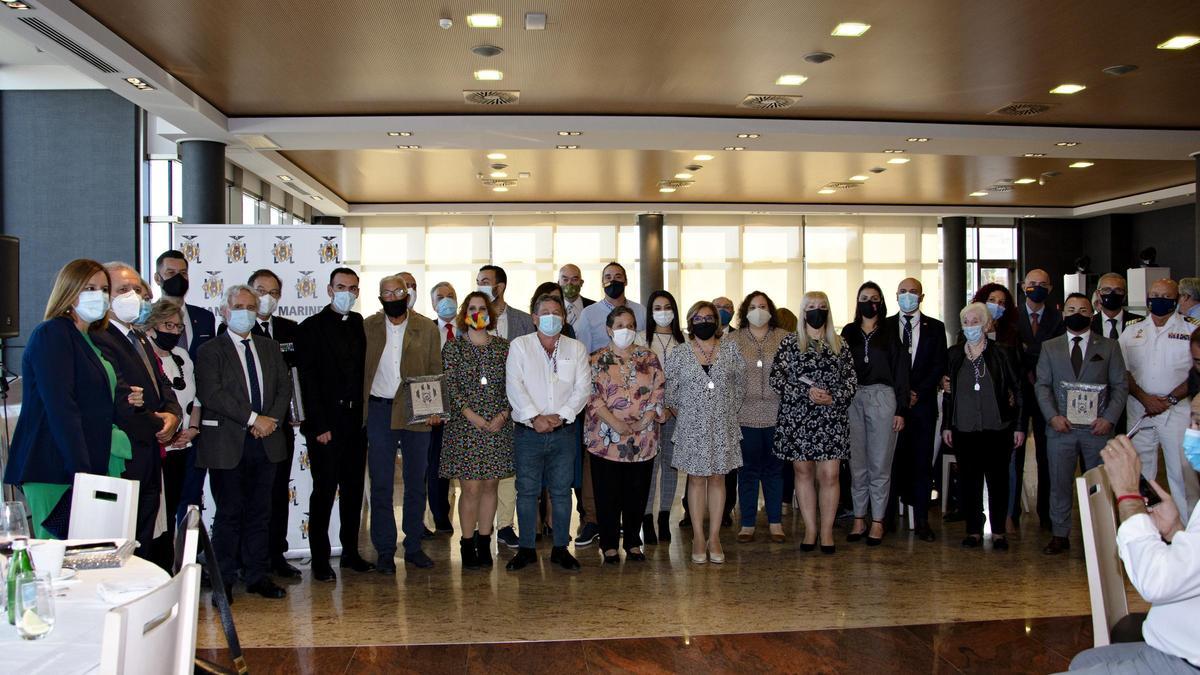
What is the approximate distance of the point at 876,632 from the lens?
4.71 metres

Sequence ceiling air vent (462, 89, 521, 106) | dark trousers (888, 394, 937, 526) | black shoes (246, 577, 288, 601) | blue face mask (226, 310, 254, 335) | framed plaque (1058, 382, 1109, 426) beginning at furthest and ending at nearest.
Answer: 1. ceiling air vent (462, 89, 521, 106)
2. dark trousers (888, 394, 937, 526)
3. framed plaque (1058, 382, 1109, 426)
4. black shoes (246, 577, 288, 601)
5. blue face mask (226, 310, 254, 335)

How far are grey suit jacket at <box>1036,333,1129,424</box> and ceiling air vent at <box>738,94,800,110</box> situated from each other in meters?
4.12

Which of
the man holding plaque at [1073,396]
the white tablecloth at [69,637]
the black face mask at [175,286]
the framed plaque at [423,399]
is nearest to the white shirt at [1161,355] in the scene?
the man holding plaque at [1073,396]

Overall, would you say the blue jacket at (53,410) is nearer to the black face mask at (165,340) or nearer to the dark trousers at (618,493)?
the black face mask at (165,340)

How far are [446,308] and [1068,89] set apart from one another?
21.3ft

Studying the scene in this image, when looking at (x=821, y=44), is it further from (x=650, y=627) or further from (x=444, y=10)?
(x=650, y=627)

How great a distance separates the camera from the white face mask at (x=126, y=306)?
468cm

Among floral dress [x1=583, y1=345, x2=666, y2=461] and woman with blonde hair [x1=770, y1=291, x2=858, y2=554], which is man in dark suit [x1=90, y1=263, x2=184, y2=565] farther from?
woman with blonde hair [x1=770, y1=291, x2=858, y2=554]

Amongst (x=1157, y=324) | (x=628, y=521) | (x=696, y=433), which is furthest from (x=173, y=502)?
(x=1157, y=324)

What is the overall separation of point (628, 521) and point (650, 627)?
1.33m

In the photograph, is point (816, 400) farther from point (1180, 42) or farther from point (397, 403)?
point (1180, 42)

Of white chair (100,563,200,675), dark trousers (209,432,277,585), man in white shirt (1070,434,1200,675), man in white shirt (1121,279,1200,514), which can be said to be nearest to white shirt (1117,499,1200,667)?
man in white shirt (1070,434,1200,675)

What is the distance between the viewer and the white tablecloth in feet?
6.86

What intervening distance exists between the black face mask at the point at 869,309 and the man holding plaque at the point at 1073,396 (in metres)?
1.13
